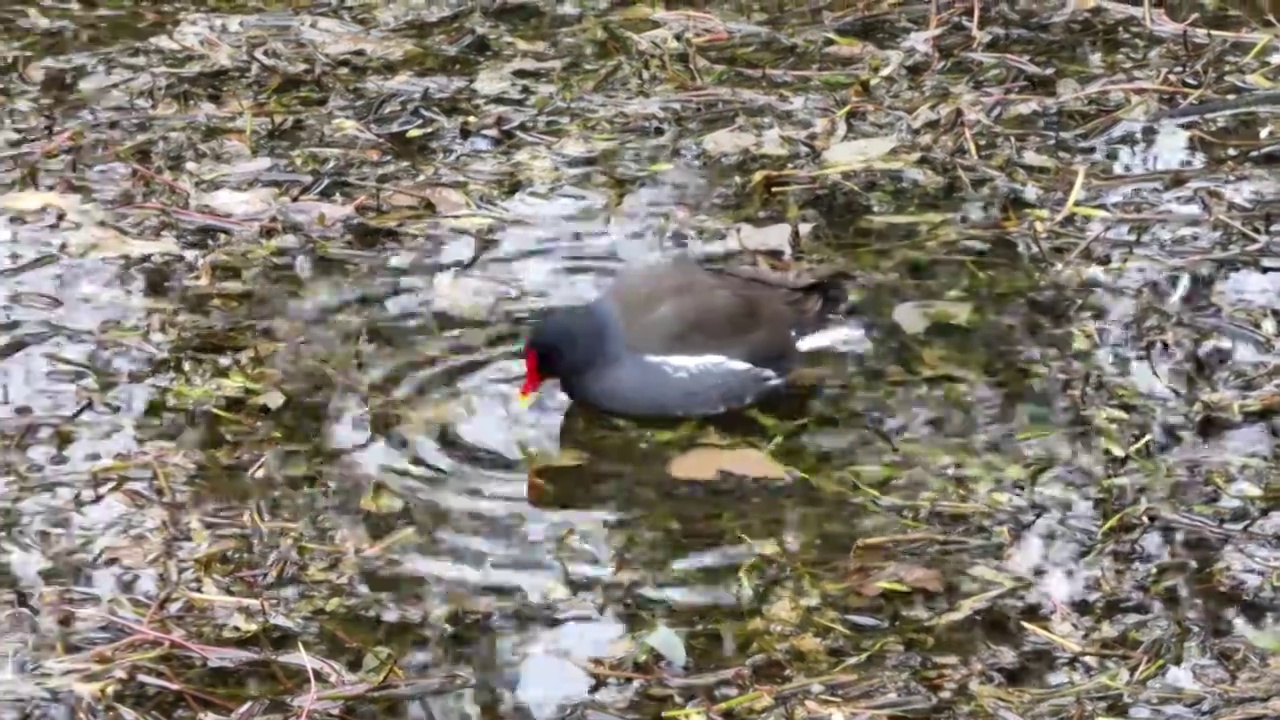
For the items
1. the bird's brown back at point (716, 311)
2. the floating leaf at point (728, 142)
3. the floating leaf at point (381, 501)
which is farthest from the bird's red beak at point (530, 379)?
the floating leaf at point (728, 142)

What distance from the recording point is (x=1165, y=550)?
14.0ft

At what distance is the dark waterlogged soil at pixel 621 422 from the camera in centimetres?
396

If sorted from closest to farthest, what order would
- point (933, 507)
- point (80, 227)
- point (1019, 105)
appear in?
point (933, 507)
point (80, 227)
point (1019, 105)

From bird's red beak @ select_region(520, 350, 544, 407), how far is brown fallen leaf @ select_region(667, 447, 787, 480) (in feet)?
1.51

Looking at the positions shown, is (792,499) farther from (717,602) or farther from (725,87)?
(725,87)

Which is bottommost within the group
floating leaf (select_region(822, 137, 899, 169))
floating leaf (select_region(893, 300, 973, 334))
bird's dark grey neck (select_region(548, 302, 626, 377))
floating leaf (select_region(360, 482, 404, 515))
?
floating leaf (select_region(360, 482, 404, 515))

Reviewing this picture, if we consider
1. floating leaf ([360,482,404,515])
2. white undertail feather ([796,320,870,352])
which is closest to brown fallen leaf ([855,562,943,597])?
white undertail feather ([796,320,870,352])

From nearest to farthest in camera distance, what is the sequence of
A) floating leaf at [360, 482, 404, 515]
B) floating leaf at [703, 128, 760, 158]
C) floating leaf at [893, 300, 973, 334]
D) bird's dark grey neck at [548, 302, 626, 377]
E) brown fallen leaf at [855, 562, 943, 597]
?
brown fallen leaf at [855, 562, 943, 597], floating leaf at [360, 482, 404, 515], bird's dark grey neck at [548, 302, 626, 377], floating leaf at [893, 300, 973, 334], floating leaf at [703, 128, 760, 158]

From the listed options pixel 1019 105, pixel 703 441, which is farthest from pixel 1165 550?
pixel 1019 105

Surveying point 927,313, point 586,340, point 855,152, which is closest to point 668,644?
point 586,340

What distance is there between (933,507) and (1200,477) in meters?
0.69

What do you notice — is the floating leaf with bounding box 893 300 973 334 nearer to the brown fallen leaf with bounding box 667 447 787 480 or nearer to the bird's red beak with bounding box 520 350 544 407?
the brown fallen leaf with bounding box 667 447 787 480

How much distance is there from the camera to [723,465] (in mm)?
4777

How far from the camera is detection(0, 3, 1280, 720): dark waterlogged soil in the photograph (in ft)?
13.0
